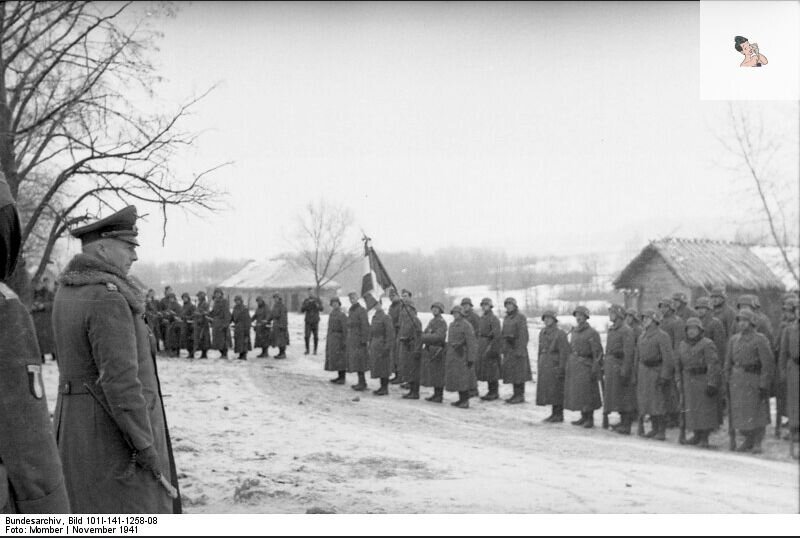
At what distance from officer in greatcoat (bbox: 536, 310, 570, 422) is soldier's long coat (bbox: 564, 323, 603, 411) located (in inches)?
6.8

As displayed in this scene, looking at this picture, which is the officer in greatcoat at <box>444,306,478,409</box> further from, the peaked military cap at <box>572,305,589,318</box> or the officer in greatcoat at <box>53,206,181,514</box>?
the officer in greatcoat at <box>53,206,181,514</box>

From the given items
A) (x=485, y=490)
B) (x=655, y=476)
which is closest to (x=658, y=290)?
(x=655, y=476)

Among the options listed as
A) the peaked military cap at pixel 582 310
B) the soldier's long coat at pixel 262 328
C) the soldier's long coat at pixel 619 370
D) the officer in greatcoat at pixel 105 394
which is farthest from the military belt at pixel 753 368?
the soldier's long coat at pixel 262 328

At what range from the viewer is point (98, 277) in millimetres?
2641

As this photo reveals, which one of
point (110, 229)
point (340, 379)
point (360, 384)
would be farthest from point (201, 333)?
point (110, 229)

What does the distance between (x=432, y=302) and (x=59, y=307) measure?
22.2 ft

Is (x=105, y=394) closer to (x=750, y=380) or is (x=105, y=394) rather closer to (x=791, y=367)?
(x=750, y=380)

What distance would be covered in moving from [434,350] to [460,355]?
0.56 meters

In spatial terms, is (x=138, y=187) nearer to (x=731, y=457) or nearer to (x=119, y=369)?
(x=119, y=369)

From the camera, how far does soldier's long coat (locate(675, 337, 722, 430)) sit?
6969 mm

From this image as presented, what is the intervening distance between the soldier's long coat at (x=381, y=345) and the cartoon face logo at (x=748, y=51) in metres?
6.96

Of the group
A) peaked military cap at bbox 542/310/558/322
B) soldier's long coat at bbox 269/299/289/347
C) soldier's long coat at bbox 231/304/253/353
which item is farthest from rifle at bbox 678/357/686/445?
soldier's long coat at bbox 231/304/253/353

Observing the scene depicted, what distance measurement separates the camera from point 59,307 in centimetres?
265

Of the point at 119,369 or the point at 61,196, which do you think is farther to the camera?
the point at 61,196
